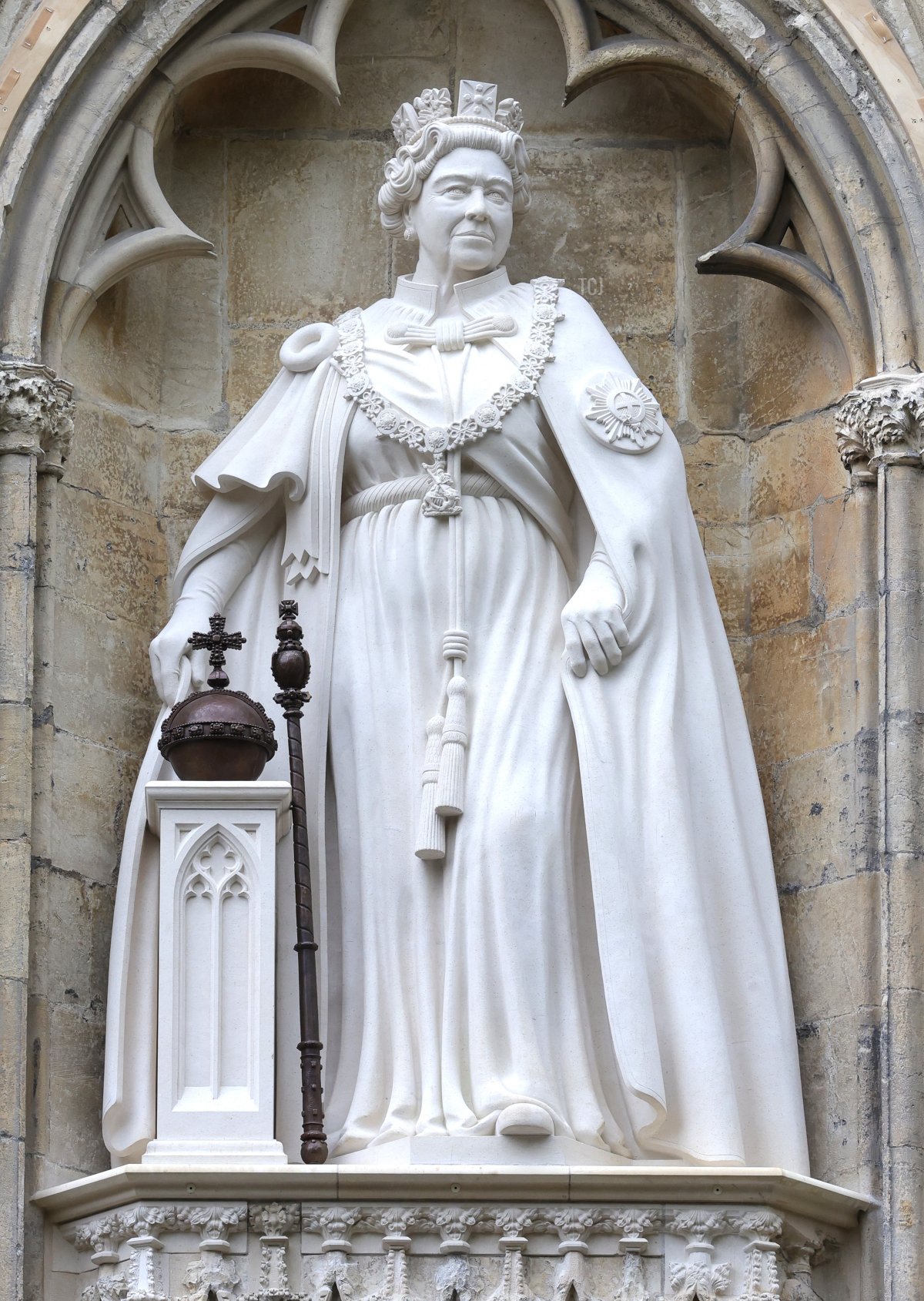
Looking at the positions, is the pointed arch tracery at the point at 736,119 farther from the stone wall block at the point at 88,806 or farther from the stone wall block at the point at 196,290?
the stone wall block at the point at 88,806

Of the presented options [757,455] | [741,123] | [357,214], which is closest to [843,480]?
[757,455]

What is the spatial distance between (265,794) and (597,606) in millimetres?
948

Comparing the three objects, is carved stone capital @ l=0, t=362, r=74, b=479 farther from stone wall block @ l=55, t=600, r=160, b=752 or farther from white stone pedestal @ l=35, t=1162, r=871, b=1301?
white stone pedestal @ l=35, t=1162, r=871, b=1301

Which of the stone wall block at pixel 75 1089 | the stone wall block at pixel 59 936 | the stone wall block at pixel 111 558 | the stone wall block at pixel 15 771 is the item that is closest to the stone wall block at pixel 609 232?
the stone wall block at pixel 111 558

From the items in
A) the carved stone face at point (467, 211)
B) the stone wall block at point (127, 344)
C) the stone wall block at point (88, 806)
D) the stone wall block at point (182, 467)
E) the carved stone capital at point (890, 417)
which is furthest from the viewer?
the stone wall block at point (182, 467)

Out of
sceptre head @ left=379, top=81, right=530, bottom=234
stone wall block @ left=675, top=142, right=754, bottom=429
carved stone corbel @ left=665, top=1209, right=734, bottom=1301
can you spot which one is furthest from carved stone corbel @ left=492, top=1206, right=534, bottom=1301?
sceptre head @ left=379, top=81, right=530, bottom=234

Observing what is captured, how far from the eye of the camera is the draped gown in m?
7.81

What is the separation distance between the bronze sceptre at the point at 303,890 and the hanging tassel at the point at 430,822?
0.27m

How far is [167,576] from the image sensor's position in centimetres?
890

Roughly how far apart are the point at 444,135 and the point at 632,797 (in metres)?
1.80

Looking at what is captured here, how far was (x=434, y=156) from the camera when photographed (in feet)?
28.1

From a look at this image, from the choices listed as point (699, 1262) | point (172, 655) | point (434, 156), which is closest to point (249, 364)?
point (434, 156)

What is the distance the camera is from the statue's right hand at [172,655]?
820cm

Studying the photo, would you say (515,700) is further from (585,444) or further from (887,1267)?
(887,1267)
